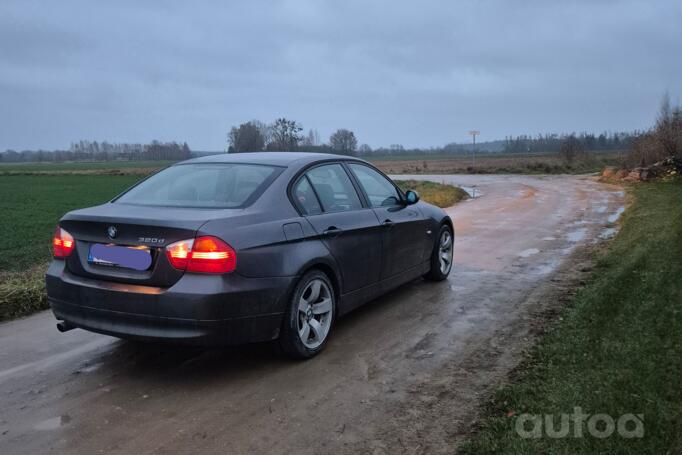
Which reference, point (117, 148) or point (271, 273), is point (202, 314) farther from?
point (117, 148)

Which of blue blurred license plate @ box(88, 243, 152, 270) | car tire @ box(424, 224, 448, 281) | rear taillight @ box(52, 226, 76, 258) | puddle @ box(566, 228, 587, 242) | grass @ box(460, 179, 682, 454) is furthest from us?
puddle @ box(566, 228, 587, 242)

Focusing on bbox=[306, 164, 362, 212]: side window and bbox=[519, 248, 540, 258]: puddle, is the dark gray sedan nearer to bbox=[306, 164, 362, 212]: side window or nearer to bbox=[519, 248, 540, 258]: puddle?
bbox=[306, 164, 362, 212]: side window

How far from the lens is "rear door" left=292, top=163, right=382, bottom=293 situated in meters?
4.70

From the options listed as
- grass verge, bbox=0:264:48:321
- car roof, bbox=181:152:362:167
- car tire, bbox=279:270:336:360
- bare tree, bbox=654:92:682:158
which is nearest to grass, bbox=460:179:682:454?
car tire, bbox=279:270:336:360

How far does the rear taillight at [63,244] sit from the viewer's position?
4.24 meters

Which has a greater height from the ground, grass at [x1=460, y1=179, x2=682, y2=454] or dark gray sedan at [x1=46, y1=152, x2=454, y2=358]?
dark gray sedan at [x1=46, y1=152, x2=454, y2=358]

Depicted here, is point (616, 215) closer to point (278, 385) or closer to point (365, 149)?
point (278, 385)

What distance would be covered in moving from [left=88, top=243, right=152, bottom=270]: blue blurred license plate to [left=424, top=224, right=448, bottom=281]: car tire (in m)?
3.73

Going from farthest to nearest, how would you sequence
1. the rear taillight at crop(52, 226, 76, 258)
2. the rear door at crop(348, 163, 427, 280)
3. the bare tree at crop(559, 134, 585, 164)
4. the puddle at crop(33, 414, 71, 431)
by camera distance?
the bare tree at crop(559, 134, 585, 164), the rear door at crop(348, 163, 427, 280), the rear taillight at crop(52, 226, 76, 258), the puddle at crop(33, 414, 71, 431)

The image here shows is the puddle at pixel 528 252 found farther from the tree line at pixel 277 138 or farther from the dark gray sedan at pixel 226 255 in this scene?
the tree line at pixel 277 138

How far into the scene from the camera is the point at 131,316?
3.86m

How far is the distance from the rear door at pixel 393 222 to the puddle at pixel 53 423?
2952 mm

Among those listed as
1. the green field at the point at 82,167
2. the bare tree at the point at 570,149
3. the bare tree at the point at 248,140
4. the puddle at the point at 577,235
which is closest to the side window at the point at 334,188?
the puddle at the point at 577,235

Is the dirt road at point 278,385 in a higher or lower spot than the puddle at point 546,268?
lower
